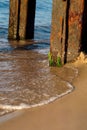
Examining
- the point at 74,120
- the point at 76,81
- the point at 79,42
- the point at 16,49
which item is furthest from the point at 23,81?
the point at 16,49

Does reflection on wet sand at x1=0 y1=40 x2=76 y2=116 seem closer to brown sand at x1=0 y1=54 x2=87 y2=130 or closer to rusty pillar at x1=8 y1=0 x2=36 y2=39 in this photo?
brown sand at x1=0 y1=54 x2=87 y2=130

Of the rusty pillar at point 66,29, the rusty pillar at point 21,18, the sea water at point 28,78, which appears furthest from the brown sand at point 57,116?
the rusty pillar at point 21,18

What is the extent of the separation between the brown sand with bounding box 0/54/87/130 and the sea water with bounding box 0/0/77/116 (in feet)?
0.55

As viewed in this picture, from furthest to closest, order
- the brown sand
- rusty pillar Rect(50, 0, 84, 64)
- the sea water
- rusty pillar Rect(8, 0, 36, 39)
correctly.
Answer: rusty pillar Rect(8, 0, 36, 39), rusty pillar Rect(50, 0, 84, 64), the sea water, the brown sand

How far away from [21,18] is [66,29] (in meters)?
2.66

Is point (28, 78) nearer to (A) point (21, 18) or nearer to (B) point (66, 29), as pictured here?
(B) point (66, 29)

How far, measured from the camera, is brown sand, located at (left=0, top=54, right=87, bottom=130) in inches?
152

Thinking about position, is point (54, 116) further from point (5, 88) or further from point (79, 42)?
point (79, 42)

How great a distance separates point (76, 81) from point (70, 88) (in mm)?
319

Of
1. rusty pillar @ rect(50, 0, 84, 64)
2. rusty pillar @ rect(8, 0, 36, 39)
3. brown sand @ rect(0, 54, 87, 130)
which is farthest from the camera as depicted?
rusty pillar @ rect(8, 0, 36, 39)

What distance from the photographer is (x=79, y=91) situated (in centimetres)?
A: 492

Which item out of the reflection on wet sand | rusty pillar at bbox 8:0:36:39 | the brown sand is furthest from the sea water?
rusty pillar at bbox 8:0:36:39

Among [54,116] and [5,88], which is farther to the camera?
Answer: [5,88]

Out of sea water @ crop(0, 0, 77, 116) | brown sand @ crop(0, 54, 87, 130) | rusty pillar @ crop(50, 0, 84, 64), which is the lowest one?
sea water @ crop(0, 0, 77, 116)
